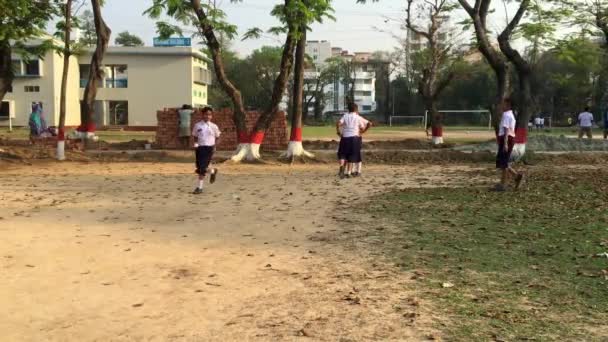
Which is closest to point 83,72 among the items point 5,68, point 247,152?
point 5,68

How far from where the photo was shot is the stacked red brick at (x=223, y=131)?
2333 centimetres

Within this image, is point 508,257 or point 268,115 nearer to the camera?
point 508,257

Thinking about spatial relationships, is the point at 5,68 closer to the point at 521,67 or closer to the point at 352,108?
the point at 352,108

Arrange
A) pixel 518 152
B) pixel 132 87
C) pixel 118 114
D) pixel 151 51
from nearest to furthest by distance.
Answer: pixel 518 152
pixel 151 51
pixel 132 87
pixel 118 114

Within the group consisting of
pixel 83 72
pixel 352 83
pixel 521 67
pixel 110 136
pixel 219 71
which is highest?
pixel 352 83

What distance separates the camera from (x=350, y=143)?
44.2 feet

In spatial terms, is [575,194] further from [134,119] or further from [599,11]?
[134,119]

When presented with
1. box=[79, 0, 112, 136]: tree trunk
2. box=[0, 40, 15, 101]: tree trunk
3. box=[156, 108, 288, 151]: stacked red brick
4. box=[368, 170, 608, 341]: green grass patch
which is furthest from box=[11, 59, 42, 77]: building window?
box=[368, 170, 608, 341]: green grass patch

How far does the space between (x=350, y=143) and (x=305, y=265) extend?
7.45 m

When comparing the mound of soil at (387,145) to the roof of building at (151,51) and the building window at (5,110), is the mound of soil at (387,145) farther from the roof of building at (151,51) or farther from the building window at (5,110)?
the building window at (5,110)

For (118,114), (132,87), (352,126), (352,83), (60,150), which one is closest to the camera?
(352,126)

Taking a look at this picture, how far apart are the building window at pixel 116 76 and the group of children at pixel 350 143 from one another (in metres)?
39.8

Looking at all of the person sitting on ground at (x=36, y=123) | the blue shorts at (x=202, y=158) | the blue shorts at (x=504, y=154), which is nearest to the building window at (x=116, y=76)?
the person sitting on ground at (x=36, y=123)

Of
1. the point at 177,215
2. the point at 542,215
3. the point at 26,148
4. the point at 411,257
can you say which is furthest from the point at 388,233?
the point at 26,148
